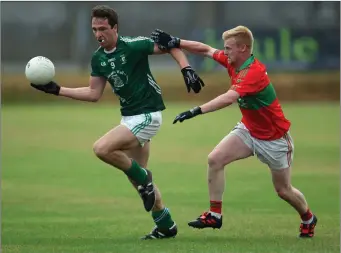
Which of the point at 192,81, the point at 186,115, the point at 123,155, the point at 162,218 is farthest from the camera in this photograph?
the point at 162,218

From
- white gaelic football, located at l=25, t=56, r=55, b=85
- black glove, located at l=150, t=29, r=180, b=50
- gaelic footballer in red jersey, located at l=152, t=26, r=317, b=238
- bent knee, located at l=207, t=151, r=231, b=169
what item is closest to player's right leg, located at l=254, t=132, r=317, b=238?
gaelic footballer in red jersey, located at l=152, t=26, r=317, b=238

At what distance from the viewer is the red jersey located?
9641 mm

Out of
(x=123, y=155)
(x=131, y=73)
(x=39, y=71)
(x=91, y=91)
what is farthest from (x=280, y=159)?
(x=39, y=71)

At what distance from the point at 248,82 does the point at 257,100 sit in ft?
0.88

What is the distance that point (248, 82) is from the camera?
31.6ft

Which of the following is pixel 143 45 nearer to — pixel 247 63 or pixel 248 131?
pixel 247 63

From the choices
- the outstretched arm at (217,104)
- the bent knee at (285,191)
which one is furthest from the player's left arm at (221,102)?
the bent knee at (285,191)

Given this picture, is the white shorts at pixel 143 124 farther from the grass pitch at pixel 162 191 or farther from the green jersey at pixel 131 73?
the grass pitch at pixel 162 191

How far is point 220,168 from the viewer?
32.4 ft

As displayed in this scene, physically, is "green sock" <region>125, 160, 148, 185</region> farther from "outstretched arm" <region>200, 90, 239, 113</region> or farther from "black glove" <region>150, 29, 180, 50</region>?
"black glove" <region>150, 29, 180, 50</region>

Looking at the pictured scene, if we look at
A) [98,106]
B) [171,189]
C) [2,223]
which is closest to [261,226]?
[2,223]

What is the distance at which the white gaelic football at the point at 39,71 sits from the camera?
9.89 m

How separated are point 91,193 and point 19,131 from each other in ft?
34.0

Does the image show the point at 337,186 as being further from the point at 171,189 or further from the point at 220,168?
the point at 220,168
